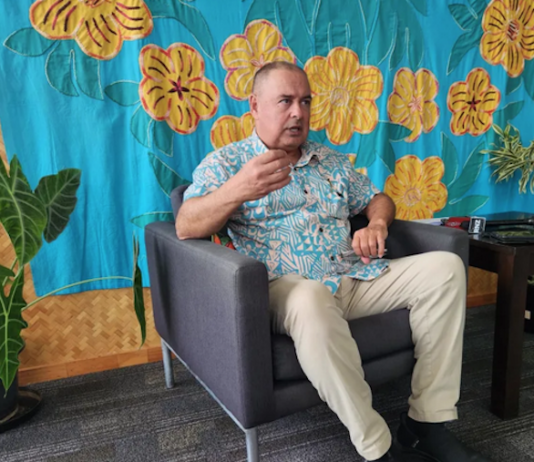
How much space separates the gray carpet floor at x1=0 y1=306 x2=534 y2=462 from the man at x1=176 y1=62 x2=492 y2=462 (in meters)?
0.25

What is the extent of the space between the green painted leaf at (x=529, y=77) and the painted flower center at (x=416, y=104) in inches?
27.2

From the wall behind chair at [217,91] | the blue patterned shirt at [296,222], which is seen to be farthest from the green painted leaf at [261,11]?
the blue patterned shirt at [296,222]

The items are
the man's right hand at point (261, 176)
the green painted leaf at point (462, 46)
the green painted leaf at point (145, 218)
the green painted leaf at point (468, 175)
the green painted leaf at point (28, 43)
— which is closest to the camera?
the man's right hand at point (261, 176)

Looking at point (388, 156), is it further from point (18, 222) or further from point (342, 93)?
point (18, 222)

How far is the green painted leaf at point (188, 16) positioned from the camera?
1.71m

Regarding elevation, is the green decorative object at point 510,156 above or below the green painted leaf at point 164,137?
below

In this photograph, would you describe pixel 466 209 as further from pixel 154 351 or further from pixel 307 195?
pixel 154 351

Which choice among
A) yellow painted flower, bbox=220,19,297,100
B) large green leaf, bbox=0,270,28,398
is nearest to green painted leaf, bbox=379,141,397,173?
yellow painted flower, bbox=220,19,297,100

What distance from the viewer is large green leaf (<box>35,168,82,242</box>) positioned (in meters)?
1.40

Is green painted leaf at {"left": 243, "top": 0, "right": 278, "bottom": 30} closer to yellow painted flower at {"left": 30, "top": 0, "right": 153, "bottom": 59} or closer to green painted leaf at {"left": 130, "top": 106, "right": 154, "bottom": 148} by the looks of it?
yellow painted flower at {"left": 30, "top": 0, "right": 153, "bottom": 59}

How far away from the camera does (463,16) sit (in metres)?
2.17

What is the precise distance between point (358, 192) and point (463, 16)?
1235 millimetres

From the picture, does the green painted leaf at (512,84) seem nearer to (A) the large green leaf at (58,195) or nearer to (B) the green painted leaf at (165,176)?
(B) the green painted leaf at (165,176)

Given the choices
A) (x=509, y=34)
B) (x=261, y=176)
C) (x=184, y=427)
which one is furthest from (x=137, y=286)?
(x=509, y=34)
